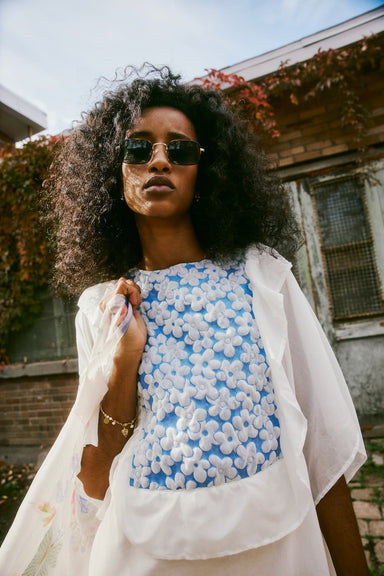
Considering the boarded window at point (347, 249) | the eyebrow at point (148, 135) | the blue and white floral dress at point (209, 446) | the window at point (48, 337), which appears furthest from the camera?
the window at point (48, 337)

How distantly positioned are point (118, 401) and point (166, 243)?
0.53 metres

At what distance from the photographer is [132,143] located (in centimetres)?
123

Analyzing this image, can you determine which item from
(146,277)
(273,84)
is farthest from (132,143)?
(273,84)

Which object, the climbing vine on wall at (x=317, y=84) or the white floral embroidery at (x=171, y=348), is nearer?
the white floral embroidery at (x=171, y=348)

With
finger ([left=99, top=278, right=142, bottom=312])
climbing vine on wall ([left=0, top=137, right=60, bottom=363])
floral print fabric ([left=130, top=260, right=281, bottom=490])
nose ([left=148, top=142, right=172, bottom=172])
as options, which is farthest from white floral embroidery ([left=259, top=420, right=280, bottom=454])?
climbing vine on wall ([left=0, top=137, right=60, bottom=363])

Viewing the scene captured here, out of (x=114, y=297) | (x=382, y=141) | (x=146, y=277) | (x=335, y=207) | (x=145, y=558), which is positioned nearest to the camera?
(x=145, y=558)

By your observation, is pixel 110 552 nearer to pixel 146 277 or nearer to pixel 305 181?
pixel 146 277

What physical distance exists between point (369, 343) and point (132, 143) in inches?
138

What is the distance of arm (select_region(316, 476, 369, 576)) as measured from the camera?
947mm

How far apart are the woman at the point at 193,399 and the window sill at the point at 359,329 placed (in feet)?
9.48

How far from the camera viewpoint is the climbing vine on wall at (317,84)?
12.0 ft

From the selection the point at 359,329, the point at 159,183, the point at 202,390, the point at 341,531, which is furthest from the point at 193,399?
the point at 359,329

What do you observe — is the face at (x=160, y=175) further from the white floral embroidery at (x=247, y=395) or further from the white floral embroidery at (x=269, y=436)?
the white floral embroidery at (x=269, y=436)

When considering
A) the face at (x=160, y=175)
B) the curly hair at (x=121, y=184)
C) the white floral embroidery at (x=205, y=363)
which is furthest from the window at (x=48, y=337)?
the white floral embroidery at (x=205, y=363)
